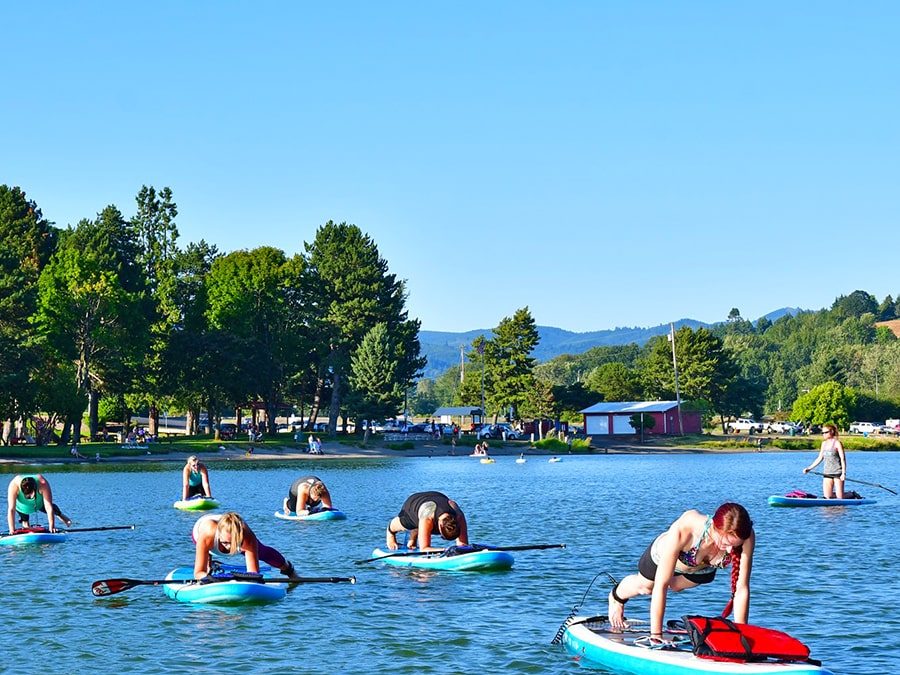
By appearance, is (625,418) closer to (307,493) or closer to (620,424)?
(620,424)

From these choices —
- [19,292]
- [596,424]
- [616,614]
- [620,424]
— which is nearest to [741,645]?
[616,614]

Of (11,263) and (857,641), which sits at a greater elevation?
(11,263)

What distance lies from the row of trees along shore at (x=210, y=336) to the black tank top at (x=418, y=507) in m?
64.4

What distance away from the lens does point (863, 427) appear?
160 meters

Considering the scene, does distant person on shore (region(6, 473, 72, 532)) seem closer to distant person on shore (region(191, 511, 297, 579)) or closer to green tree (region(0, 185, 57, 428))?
distant person on shore (region(191, 511, 297, 579))

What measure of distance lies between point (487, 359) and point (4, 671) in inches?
5052

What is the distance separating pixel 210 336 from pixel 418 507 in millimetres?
87369

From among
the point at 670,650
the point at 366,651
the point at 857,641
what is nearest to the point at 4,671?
the point at 366,651

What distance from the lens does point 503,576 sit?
26.0 meters

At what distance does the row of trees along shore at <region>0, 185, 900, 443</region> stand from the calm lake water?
154 feet

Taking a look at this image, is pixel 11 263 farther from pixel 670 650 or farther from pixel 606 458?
pixel 670 650

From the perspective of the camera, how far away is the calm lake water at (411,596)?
61.3 ft

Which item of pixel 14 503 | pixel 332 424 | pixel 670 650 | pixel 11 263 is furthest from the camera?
pixel 332 424

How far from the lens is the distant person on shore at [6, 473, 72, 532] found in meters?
30.0
